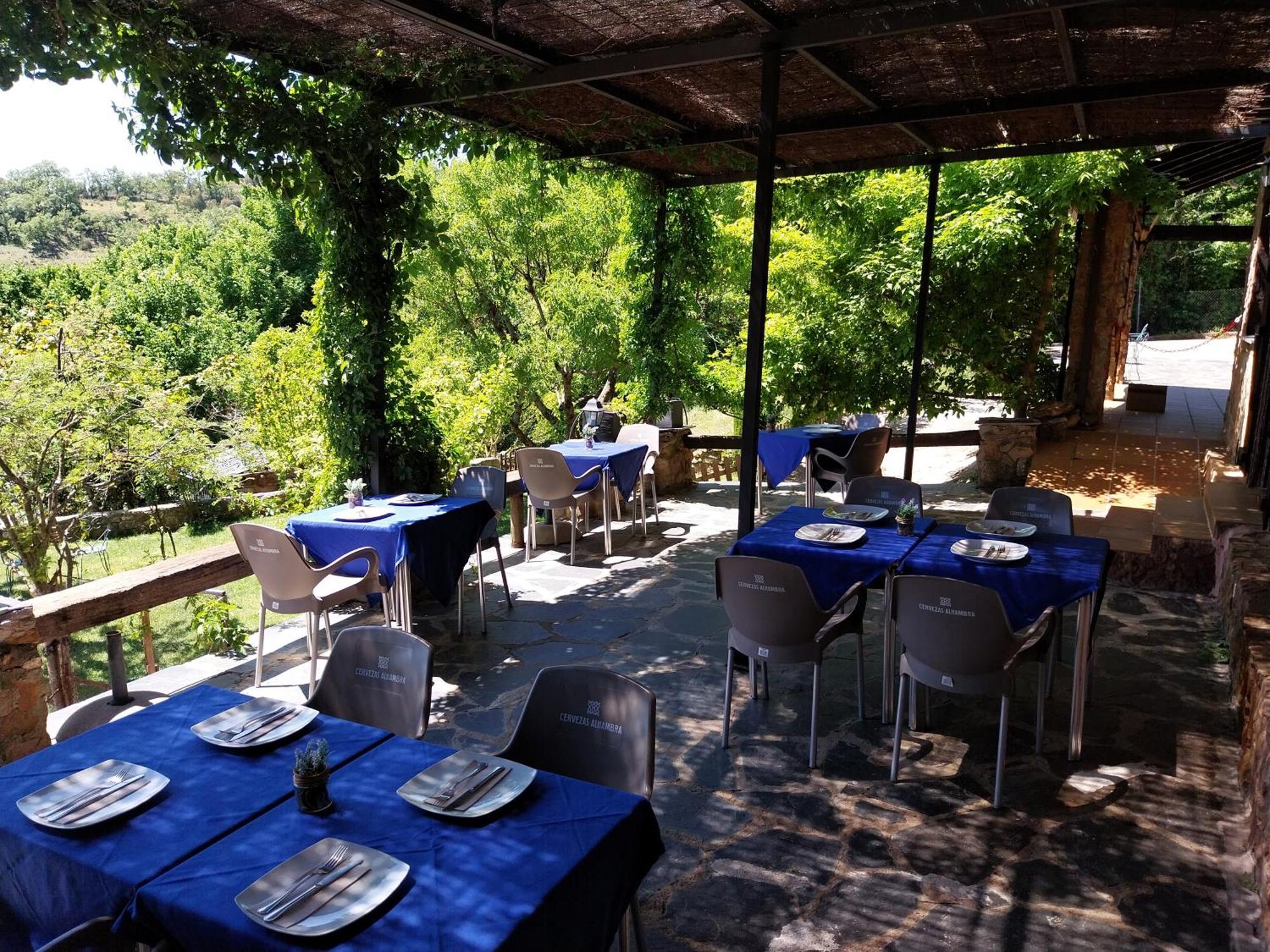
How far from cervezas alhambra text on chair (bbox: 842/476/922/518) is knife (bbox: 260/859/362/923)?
390 cm

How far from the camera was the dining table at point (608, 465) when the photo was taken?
6.99 meters

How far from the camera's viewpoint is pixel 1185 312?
2703cm

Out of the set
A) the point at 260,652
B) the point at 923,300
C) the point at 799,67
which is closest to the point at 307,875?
the point at 260,652

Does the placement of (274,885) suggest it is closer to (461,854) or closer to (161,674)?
(461,854)

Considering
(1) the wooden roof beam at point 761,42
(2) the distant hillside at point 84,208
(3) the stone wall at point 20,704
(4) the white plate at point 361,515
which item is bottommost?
(3) the stone wall at point 20,704

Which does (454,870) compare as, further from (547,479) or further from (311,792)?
(547,479)

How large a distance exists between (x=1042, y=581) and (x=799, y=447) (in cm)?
395

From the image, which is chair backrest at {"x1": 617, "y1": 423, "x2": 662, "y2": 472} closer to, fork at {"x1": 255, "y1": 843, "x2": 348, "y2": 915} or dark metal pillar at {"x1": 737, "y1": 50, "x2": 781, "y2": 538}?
dark metal pillar at {"x1": 737, "y1": 50, "x2": 781, "y2": 538}

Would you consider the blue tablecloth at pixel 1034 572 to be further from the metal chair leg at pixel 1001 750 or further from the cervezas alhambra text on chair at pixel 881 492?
the cervezas alhambra text on chair at pixel 881 492

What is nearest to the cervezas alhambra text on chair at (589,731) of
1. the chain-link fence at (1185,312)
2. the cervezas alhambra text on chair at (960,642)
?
the cervezas alhambra text on chair at (960,642)

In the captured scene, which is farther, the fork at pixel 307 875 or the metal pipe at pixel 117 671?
the metal pipe at pixel 117 671

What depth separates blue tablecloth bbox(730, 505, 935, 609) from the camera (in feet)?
13.0

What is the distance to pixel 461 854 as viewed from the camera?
1826mm

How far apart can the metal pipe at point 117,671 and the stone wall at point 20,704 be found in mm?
421
